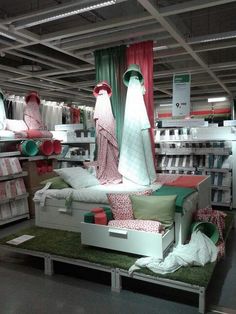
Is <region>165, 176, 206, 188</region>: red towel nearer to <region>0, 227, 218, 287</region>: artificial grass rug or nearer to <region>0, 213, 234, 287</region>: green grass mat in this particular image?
<region>0, 213, 234, 287</region>: green grass mat

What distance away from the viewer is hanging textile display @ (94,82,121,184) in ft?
14.9

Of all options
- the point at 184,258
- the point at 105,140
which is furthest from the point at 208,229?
the point at 105,140

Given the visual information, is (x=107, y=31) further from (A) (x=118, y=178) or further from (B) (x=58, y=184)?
(B) (x=58, y=184)

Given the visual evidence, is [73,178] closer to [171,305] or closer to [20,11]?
[171,305]

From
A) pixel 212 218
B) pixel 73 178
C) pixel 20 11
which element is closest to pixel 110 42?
pixel 20 11

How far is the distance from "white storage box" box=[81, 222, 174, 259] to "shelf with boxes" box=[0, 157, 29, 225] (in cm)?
248

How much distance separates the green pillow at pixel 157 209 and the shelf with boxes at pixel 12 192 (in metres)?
2.87

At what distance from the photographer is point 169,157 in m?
6.59

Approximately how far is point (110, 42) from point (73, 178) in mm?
2384

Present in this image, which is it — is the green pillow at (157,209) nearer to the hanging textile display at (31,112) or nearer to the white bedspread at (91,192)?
the white bedspread at (91,192)

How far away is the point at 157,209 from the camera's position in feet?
10.1

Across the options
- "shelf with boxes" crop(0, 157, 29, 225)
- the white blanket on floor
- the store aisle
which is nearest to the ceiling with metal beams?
"shelf with boxes" crop(0, 157, 29, 225)

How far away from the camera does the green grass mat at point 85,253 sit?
8.64 ft

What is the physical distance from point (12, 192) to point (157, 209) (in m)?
3.15
